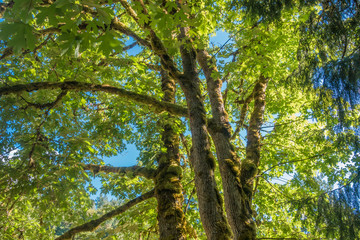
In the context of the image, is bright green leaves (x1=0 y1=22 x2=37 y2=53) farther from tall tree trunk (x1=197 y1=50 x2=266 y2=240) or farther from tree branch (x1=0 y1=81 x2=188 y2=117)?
tall tree trunk (x1=197 y1=50 x2=266 y2=240)

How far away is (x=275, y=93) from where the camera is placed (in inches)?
297

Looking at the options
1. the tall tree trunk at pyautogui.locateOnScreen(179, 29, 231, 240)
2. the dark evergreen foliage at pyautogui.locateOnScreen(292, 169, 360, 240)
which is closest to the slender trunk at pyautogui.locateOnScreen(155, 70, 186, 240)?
the tall tree trunk at pyautogui.locateOnScreen(179, 29, 231, 240)

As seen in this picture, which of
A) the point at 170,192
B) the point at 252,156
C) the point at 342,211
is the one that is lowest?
the point at 342,211

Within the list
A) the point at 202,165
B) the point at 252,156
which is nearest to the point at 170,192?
the point at 202,165

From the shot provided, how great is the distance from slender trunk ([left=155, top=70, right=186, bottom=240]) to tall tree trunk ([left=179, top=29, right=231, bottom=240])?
1.15m

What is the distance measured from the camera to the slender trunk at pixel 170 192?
12.5ft

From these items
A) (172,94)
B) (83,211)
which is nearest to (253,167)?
(172,94)

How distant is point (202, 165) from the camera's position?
3.15 m

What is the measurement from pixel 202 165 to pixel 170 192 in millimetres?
1723

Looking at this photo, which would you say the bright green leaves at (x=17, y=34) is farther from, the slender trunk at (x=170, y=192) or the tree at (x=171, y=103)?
the slender trunk at (x=170, y=192)

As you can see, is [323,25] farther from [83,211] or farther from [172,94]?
[83,211]

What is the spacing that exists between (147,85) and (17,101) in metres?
2.49

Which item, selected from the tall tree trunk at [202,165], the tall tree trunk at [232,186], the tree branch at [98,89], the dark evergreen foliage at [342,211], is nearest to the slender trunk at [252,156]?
the tall tree trunk at [232,186]

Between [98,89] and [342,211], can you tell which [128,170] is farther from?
[342,211]
